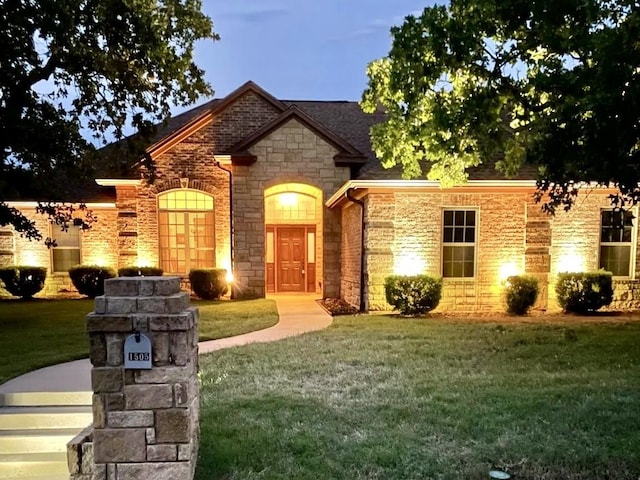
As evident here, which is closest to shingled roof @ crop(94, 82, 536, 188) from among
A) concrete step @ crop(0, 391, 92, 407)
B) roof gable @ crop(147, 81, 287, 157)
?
roof gable @ crop(147, 81, 287, 157)

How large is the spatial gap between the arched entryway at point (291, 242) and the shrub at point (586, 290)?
7929 mm

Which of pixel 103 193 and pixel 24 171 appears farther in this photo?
pixel 103 193

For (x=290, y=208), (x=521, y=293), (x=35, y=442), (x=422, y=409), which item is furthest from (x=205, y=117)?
(x=422, y=409)

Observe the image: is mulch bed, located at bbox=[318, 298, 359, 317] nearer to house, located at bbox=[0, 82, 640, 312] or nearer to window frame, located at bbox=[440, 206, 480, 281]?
house, located at bbox=[0, 82, 640, 312]

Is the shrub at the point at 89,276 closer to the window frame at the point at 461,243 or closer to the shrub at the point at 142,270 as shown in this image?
the shrub at the point at 142,270

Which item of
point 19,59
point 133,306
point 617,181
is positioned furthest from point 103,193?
point 617,181

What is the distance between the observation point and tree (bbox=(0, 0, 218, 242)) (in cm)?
985

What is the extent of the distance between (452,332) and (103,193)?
40.9 ft

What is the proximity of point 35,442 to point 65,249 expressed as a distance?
12140mm

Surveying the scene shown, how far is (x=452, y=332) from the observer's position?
9.03 meters

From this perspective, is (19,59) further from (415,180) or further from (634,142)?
(634,142)

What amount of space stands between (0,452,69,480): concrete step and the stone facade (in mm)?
8262

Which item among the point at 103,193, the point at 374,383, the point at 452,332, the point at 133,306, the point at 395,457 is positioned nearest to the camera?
the point at 133,306

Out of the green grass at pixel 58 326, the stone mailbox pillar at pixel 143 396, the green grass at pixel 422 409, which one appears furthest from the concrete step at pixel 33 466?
the green grass at pixel 58 326
